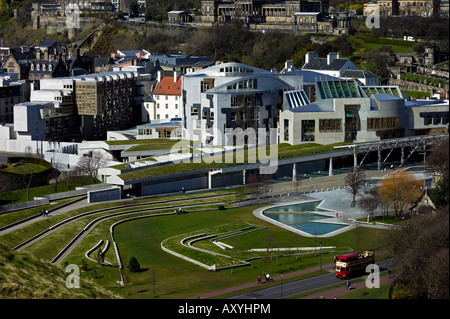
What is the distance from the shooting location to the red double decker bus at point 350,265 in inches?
1844

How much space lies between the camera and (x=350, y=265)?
47.0m

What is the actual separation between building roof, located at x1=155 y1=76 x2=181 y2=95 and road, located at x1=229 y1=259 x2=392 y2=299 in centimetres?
5287

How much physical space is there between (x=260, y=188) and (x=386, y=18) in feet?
240

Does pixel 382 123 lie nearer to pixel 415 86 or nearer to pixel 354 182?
pixel 354 182

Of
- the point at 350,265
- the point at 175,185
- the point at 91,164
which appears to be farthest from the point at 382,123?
the point at 350,265

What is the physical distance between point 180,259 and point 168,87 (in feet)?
163

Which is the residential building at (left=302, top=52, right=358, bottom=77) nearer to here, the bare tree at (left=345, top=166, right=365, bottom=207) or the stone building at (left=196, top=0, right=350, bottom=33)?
the stone building at (left=196, top=0, right=350, bottom=33)

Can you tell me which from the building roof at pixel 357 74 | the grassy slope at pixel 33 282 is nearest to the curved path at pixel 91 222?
the grassy slope at pixel 33 282

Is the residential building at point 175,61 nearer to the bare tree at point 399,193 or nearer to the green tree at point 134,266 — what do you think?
the bare tree at point 399,193

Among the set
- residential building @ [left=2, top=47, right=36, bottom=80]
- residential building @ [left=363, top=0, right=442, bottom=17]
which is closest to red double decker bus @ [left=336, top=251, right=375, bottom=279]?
residential building @ [left=2, top=47, right=36, bottom=80]

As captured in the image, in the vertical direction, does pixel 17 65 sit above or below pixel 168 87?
above

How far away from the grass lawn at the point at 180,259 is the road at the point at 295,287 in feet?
6.66

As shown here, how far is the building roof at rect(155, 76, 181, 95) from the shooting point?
3878 inches
